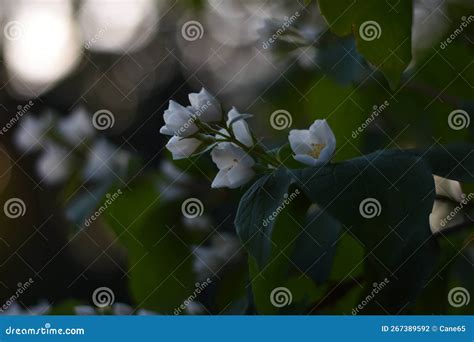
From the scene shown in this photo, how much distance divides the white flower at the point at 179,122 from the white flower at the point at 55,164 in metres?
0.18

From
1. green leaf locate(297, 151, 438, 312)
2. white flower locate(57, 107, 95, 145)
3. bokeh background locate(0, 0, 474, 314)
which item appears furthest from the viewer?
white flower locate(57, 107, 95, 145)

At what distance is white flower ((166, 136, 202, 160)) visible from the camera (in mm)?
1011

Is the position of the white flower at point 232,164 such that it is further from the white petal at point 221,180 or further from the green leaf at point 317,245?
the green leaf at point 317,245

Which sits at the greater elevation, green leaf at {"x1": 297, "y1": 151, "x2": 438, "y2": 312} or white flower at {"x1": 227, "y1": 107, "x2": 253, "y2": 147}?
green leaf at {"x1": 297, "y1": 151, "x2": 438, "y2": 312}

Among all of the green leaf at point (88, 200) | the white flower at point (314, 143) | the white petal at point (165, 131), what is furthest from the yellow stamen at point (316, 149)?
the green leaf at point (88, 200)

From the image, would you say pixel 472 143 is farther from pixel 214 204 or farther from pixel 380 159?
pixel 214 204

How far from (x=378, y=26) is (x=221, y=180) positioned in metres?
0.31

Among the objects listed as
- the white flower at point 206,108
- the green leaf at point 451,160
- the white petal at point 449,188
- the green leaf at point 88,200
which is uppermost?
the green leaf at point 451,160

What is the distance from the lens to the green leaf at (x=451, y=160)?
0.99 meters

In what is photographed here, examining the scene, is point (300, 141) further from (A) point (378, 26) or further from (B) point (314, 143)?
(A) point (378, 26)

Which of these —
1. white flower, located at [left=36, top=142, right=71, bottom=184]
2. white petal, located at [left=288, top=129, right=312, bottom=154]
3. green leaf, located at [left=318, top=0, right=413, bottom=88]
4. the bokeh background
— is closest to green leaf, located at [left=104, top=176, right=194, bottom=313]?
the bokeh background

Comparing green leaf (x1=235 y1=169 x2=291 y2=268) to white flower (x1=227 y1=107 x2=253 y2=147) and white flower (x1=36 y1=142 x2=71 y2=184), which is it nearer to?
white flower (x1=227 y1=107 x2=253 y2=147)

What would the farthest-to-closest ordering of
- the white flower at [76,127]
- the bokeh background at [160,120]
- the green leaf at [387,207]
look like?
1. the white flower at [76,127]
2. the bokeh background at [160,120]
3. the green leaf at [387,207]

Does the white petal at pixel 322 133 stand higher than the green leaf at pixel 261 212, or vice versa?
the white petal at pixel 322 133
